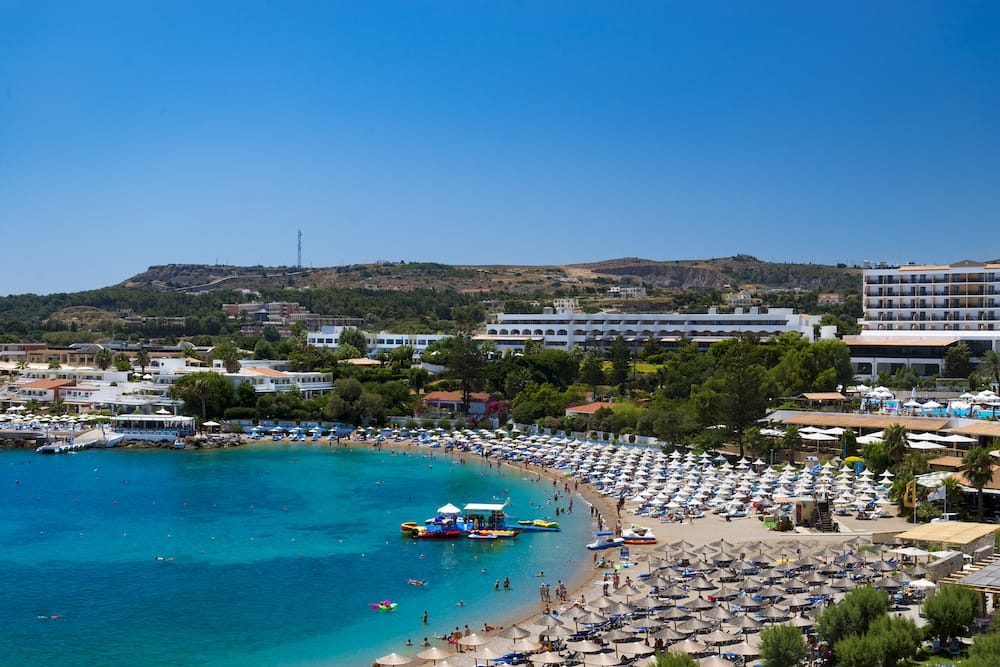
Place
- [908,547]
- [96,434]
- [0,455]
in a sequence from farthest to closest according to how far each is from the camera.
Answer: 1. [96,434]
2. [0,455]
3. [908,547]

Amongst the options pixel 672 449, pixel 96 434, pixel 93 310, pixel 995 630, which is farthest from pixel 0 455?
pixel 93 310

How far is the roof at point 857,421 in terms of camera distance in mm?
49938

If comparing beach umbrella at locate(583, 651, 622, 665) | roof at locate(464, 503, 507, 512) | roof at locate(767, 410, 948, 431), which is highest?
roof at locate(767, 410, 948, 431)

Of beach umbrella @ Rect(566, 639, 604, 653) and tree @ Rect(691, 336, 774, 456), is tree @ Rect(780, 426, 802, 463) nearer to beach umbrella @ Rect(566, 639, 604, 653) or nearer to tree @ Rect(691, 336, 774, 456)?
tree @ Rect(691, 336, 774, 456)

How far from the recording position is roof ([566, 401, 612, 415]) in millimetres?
67625

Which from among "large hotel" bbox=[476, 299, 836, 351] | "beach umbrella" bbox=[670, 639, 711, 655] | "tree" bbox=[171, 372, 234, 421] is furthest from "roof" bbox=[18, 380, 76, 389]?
"beach umbrella" bbox=[670, 639, 711, 655]

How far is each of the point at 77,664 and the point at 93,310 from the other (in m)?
155

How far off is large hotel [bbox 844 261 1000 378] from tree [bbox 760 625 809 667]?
56183 millimetres

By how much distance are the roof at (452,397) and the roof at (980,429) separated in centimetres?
3688

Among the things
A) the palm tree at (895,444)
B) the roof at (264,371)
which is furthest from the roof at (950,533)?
the roof at (264,371)

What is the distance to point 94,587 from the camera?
3416cm

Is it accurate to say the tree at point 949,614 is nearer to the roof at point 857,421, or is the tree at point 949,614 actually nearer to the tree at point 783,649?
the tree at point 783,649

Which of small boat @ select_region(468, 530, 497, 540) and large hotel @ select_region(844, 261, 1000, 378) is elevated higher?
large hotel @ select_region(844, 261, 1000, 378)

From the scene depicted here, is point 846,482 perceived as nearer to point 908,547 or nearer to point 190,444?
point 908,547
